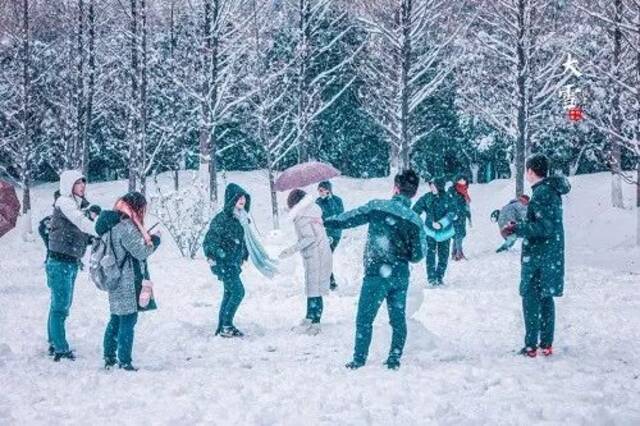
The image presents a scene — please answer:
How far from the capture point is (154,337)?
8.47m

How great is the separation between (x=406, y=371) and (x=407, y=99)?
1535 cm

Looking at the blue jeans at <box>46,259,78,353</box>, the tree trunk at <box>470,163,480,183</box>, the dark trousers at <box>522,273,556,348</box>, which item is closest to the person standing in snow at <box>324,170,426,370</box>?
the dark trousers at <box>522,273,556,348</box>

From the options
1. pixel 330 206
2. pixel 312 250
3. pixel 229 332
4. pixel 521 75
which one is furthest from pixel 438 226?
pixel 521 75

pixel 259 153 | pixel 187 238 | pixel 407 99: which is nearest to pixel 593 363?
pixel 187 238

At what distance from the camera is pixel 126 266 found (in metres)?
6.58

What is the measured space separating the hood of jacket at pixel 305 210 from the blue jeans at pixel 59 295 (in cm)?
258

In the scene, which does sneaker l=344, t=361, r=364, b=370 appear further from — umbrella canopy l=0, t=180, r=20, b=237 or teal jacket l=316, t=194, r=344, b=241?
umbrella canopy l=0, t=180, r=20, b=237

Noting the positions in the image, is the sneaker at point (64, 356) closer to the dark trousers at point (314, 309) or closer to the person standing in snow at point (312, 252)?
the person standing in snow at point (312, 252)

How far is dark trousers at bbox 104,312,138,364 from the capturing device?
21.6 feet

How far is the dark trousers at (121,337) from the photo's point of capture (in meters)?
6.59

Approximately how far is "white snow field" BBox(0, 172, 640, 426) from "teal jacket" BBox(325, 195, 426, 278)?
935mm

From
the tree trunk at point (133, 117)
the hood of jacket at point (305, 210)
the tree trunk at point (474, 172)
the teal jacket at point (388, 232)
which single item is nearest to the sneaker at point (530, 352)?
the teal jacket at point (388, 232)

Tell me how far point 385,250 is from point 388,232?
16 cm

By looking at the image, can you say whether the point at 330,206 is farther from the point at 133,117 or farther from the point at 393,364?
the point at 133,117
